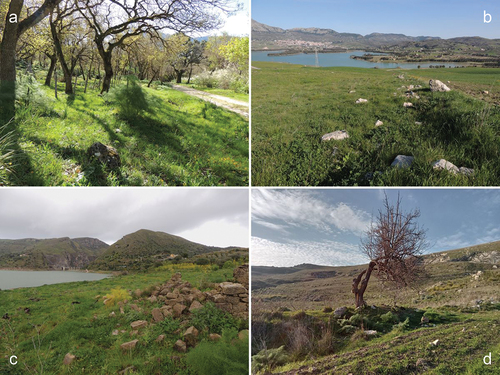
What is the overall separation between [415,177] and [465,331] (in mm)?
2449

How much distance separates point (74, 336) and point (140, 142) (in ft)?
8.58

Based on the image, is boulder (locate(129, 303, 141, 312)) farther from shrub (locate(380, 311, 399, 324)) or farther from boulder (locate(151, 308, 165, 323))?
shrub (locate(380, 311, 399, 324))

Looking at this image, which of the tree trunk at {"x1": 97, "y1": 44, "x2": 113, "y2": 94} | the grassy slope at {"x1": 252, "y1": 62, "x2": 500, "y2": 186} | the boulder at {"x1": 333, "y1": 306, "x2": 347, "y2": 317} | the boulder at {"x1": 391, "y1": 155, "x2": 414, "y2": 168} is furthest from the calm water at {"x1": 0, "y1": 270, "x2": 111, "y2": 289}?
the boulder at {"x1": 391, "y1": 155, "x2": 414, "y2": 168}

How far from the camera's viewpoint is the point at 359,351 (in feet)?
12.4

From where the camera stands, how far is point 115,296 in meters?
3.87

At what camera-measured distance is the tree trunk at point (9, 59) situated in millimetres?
3539

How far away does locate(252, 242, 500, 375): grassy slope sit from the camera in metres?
3.71

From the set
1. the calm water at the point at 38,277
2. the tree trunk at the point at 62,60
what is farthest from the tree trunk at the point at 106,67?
the calm water at the point at 38,277

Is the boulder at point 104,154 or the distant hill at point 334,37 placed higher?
the distant hill at point 334,37

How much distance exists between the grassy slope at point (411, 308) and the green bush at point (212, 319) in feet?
1.21

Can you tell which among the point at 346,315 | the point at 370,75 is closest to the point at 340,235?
the point at 346,315

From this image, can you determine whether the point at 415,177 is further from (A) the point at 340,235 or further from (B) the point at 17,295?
(B) the point at 17,295

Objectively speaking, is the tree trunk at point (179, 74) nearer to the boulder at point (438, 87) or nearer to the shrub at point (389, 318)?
the shrub at point (389, 318)

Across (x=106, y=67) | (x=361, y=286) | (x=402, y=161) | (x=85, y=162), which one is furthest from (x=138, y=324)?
(x=402, y=161)
